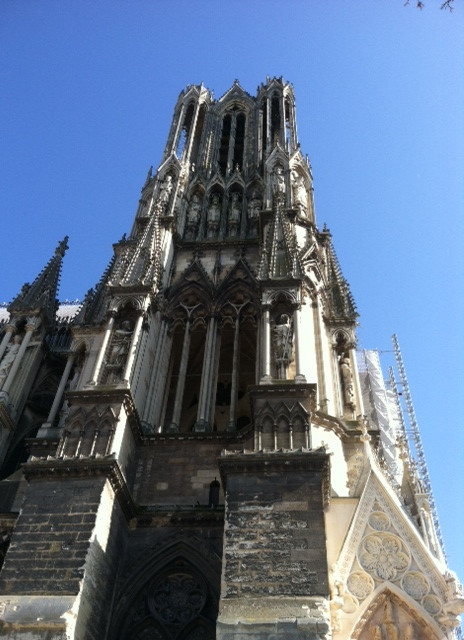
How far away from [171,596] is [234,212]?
14.0 metres

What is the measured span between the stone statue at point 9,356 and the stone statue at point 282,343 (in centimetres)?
950

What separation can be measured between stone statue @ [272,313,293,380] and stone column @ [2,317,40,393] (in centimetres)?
902

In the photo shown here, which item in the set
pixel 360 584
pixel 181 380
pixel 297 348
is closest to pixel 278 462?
pixel 360 584

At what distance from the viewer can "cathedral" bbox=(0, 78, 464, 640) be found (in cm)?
1128

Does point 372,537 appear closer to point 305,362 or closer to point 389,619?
point 389,619

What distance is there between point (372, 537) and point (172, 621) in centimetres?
415

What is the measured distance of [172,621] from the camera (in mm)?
12750

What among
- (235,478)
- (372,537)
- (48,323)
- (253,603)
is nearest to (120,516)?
(235,478)

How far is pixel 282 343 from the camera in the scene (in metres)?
15.4

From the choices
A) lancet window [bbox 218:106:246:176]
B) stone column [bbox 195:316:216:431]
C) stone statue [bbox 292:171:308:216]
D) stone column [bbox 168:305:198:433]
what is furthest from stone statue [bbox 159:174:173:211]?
stone column [bbox 195:316:216:431]

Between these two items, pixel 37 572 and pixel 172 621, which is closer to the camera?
pixel 37 572

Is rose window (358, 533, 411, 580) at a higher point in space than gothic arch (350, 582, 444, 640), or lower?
higher

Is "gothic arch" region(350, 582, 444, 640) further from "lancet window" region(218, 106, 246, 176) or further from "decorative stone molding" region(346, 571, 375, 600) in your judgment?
"lancet window" region(218, 106, 246, 176)

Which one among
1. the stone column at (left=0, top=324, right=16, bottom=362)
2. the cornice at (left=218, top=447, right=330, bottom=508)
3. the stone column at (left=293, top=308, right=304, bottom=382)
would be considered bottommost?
the cornice at (left=218, top=447, right=330, bottom=508)
